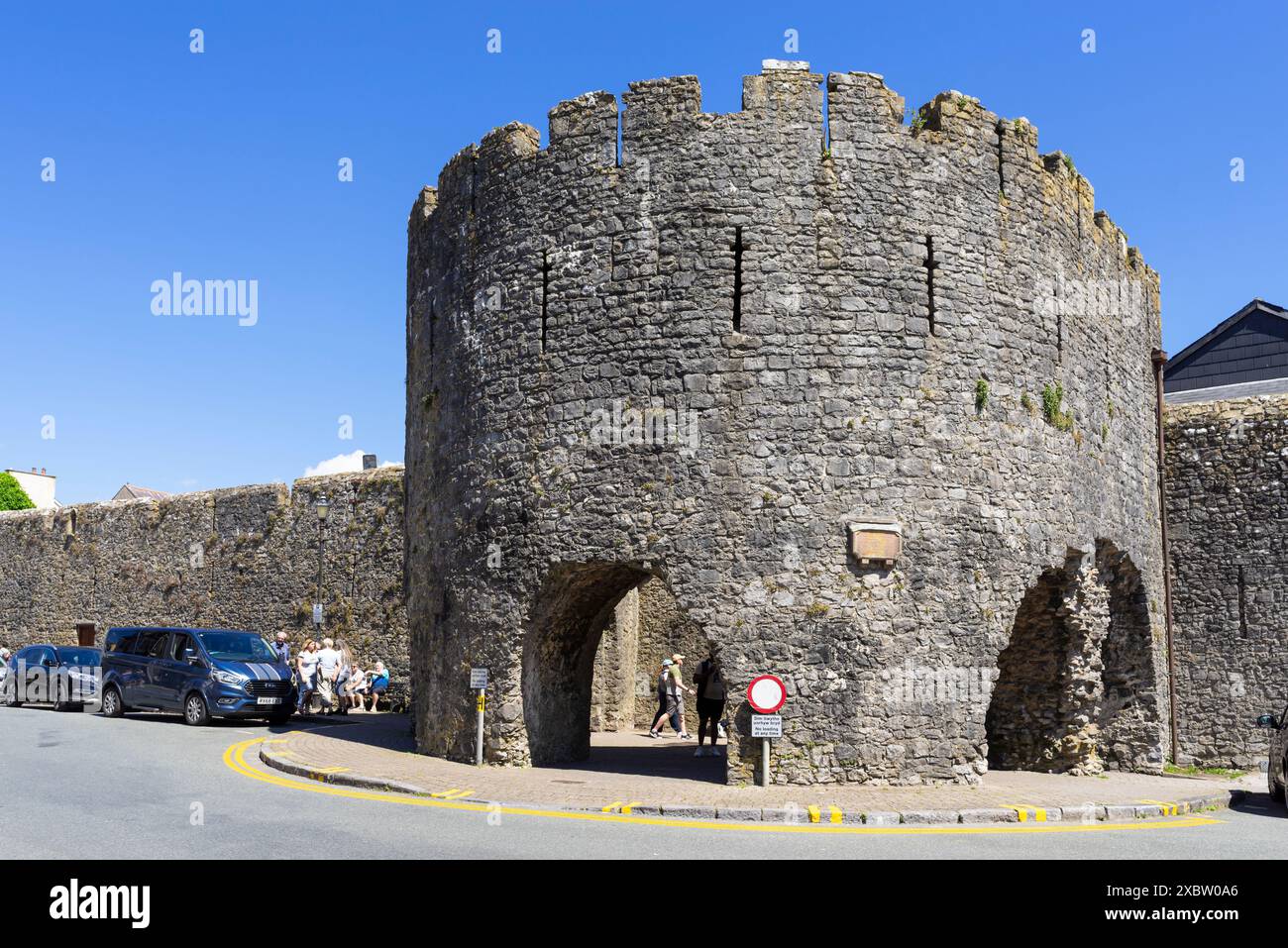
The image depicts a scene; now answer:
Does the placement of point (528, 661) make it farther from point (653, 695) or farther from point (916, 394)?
point (653, 695)

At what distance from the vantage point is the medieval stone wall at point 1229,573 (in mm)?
18812

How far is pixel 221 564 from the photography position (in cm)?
3002

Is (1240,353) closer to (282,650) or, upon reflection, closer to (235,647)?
(282,650)

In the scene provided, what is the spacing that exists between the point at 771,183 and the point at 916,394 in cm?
305

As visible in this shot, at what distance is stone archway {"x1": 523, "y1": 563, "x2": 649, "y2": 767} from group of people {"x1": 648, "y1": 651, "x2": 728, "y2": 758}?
1.69m

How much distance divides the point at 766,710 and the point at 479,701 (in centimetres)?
379

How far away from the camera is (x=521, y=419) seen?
14094 mm

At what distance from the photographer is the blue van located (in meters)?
18.8

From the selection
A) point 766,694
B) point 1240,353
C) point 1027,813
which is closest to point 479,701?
point 766,694

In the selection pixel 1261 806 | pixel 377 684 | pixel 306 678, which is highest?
pixel 306 678

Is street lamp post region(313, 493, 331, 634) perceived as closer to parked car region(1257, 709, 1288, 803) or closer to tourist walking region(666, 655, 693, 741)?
tourist walking region(666, 655, 693, 741)

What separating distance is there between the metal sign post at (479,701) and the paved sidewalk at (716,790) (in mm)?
230

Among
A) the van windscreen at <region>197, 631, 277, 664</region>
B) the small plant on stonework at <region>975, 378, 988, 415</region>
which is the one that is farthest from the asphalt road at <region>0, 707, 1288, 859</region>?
the van windscreen at <region>197, 631, 277, 664</region>
